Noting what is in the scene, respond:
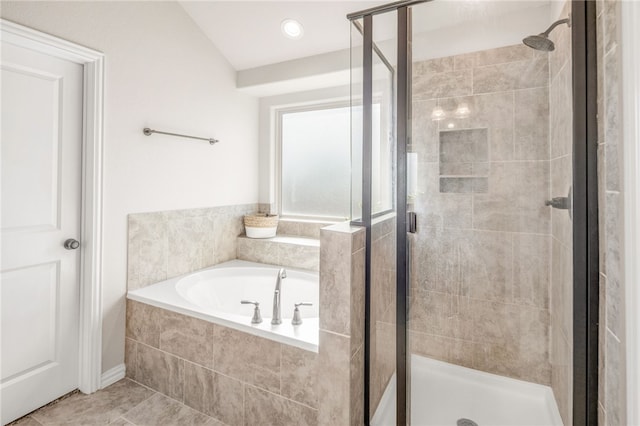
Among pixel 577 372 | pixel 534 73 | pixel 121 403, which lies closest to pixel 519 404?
pixel 577 372

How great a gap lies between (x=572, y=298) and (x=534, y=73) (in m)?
0.92

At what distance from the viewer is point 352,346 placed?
57.0 inches

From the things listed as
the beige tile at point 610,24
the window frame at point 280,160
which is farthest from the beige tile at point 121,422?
A: the beige tile at point 610,24

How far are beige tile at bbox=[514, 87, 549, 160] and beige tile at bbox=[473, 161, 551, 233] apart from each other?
0.04 metres

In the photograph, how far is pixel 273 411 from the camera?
5.30ft

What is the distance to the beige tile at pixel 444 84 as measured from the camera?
1505 mm

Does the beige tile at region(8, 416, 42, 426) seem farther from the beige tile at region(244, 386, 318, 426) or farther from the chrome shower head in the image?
the chrome shower head

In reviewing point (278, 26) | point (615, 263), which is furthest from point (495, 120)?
point (278, 26)

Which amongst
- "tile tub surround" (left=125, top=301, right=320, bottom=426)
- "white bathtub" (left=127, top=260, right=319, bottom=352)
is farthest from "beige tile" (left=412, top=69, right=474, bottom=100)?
"white bathtub" (left=127, top=260, right=319, bottom=352)

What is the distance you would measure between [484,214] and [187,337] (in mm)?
1720

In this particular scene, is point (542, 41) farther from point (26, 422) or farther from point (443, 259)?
point (26, 422)

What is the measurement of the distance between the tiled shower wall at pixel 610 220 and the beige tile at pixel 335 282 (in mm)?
850

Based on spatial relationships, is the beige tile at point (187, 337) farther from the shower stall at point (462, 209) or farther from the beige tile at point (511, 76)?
the beige tile at point (511, 76)

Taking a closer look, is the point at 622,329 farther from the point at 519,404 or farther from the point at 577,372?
the point at 519,404
